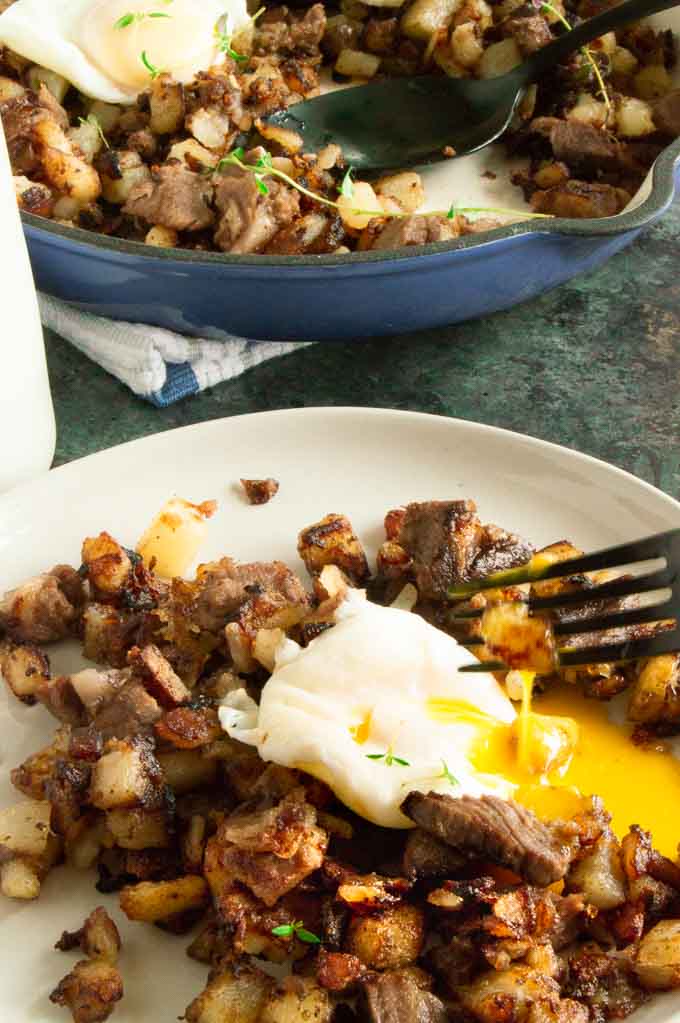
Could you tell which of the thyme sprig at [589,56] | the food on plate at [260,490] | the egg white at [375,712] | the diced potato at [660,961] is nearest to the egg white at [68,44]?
the thyme sprig at [589,56]

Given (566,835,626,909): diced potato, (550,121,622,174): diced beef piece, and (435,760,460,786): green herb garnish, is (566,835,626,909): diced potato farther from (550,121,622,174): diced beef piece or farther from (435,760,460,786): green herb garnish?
(550,121,622,174): diced beef piece

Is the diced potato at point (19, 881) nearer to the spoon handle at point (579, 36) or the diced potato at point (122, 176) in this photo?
the diced potato at point (122, 176)

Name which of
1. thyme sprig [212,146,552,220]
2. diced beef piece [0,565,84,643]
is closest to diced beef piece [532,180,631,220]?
thyme sprig [212,146,552,220]

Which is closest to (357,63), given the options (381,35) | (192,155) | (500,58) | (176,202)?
(381,35)

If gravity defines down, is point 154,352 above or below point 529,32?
below

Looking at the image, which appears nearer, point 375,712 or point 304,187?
point 375,712

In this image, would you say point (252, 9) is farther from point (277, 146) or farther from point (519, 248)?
point (519, 248)

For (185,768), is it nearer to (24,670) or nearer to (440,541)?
(24,670)
